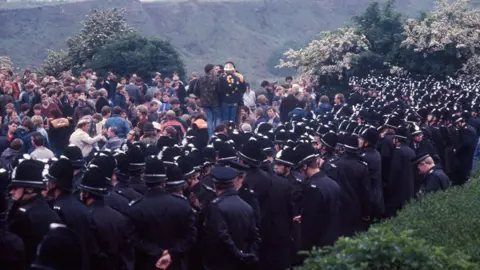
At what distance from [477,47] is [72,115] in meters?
18.4

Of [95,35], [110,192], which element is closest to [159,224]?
[110,192]

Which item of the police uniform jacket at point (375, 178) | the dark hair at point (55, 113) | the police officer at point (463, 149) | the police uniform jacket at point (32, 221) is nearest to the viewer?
the police uniform jacket at point (32, 221)

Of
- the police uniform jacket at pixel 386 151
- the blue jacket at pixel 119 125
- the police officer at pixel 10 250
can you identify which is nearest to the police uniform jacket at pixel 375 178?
the police uniform jacket at pixel 386 151

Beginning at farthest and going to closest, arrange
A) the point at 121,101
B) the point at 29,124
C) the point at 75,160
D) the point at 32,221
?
the point at 121,101, the point at 29,124, the point at 75,160, the point at 32,221

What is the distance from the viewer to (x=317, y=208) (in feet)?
36.0

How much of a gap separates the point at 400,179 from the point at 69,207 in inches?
295

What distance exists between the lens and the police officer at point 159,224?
886 cm

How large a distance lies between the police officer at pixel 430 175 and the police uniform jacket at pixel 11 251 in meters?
7.49

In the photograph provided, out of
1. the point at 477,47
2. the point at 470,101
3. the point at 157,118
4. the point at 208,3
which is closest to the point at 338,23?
the point at 208,3

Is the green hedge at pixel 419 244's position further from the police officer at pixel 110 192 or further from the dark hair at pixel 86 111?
the dark hair at pixel 86 111

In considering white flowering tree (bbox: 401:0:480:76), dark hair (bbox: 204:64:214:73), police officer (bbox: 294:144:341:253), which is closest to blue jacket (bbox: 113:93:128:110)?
dark hair (bbox: 204:64:214:73)

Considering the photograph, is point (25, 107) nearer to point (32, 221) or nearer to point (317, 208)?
point (317, 208)

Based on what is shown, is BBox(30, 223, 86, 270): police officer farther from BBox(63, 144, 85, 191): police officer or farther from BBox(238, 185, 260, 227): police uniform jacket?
BBox(63, 144, 85, 191): police officer

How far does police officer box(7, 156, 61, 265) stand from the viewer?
782cm
